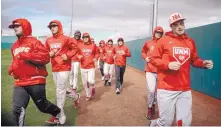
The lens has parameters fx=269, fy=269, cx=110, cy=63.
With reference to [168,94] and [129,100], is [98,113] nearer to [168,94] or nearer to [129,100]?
[129,100]

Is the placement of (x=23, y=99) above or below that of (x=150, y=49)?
below

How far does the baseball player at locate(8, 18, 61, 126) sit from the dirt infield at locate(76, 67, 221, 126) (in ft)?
5.10

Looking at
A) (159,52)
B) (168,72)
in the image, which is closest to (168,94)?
(168,72)

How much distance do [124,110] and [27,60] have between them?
3.55 m

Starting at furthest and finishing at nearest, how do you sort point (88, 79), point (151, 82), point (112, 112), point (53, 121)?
point (88, 79) < point (112, 112) < point (151, 82) < point (53, 121)

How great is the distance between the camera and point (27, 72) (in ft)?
14.6

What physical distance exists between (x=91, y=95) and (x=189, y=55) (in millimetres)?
5194

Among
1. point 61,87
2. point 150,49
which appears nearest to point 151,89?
point 150,49

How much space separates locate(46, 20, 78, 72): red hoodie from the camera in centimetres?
588

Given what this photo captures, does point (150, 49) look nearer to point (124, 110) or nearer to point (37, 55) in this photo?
point (124, 110)

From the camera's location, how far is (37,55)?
4414 millimetres

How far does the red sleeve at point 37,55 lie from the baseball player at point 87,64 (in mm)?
3639

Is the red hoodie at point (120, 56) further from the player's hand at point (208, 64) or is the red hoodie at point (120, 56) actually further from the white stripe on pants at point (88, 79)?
the player's hand at point (208, 64)

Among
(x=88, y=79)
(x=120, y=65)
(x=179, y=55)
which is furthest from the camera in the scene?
(x=120, y=65)
